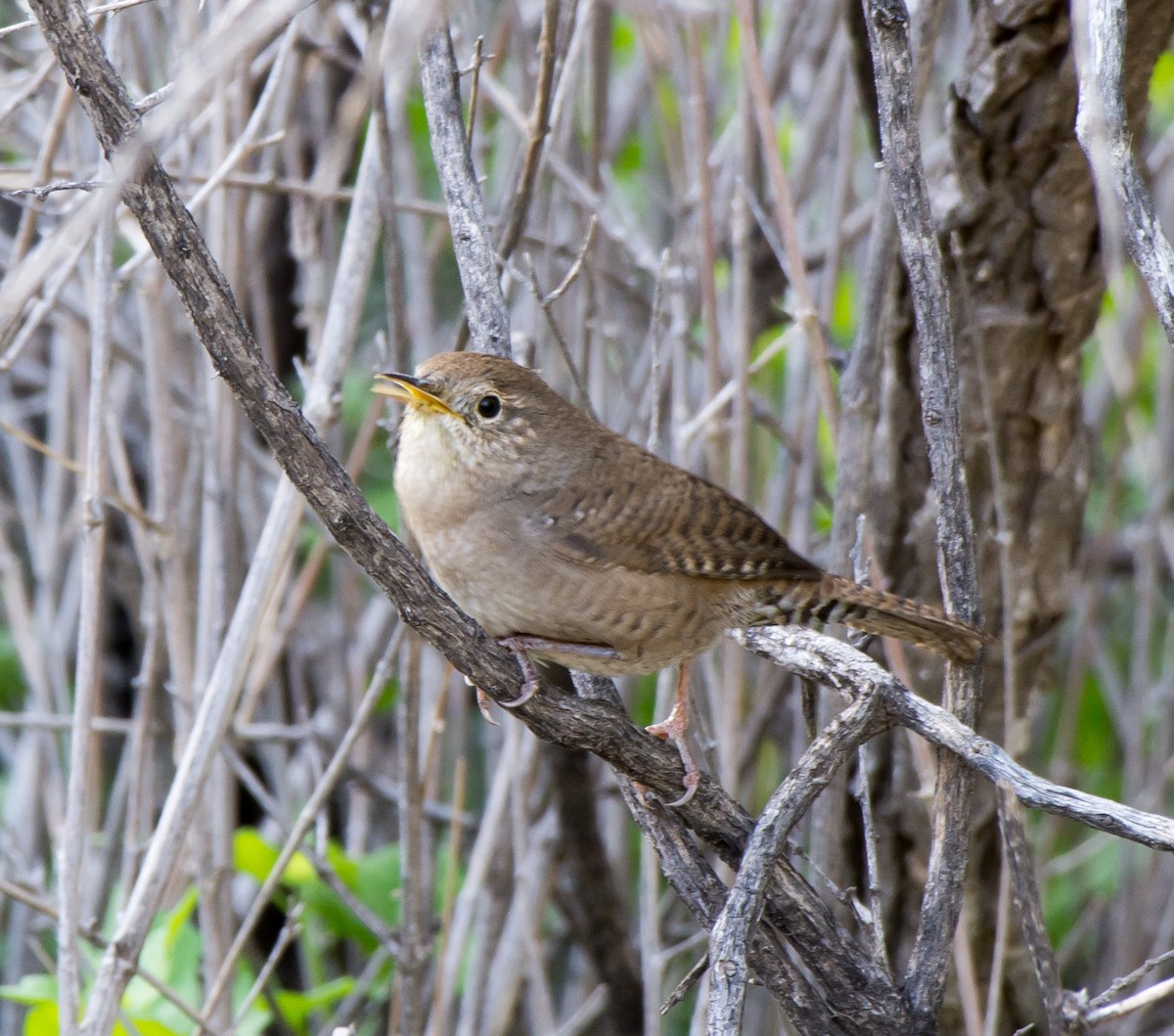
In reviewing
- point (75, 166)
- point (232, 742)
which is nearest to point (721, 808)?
point (232, 742)

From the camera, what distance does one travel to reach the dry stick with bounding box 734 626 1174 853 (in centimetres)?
164

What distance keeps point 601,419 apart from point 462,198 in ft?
4.17

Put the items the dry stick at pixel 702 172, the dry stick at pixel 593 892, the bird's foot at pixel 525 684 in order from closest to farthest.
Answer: the bird's foot at pixel 525 684
the dry stick at pixel 702 172
the dry stick at pixel 593 892

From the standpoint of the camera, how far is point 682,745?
2043mm

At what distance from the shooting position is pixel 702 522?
2.38 m

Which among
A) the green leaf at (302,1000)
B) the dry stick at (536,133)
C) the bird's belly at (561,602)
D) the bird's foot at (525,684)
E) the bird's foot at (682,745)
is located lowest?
the green leaf at (302,1000)

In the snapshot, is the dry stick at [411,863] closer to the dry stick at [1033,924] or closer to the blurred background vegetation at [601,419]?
the blurred background vegetation at [601,419]

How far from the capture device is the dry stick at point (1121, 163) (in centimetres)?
139

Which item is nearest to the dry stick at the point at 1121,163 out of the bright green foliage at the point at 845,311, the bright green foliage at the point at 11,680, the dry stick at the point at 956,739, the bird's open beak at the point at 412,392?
the dry stick at the point at 956,739

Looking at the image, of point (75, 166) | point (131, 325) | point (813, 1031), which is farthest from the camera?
point (131, 325)

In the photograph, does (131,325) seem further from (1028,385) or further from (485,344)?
(1028,385)

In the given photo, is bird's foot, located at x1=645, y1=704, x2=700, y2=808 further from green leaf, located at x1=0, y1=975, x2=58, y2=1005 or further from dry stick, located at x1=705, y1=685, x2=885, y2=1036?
green leaf, located at x1=0, y1=975, x2=58, y2=1005

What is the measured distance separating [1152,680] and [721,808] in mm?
3141

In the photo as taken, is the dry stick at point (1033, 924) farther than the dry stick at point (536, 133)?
No
